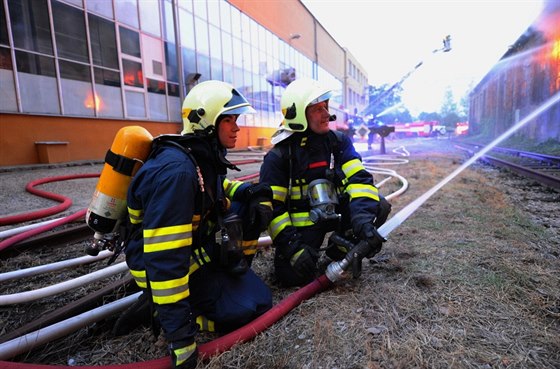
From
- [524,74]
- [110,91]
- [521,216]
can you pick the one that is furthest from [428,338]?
[524,74]

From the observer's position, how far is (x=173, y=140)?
179 cm

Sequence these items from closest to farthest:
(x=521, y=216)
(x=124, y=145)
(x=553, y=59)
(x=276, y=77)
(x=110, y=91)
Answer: (x=124, y=145) → (x=521, y=216) → (x=110, y=91) → (x=553, y=59) → (x=276, y=77)

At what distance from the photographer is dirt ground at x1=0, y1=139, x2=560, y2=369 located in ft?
5.11

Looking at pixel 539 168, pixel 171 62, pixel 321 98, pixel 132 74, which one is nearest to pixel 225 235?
pixel 321 98

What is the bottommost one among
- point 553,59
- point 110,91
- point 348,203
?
point 348,203

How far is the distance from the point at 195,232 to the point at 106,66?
36.9 ft

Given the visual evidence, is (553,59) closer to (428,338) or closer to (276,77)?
(276,77)

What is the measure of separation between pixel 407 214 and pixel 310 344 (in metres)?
2.83

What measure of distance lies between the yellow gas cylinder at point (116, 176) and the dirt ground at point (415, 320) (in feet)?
2.43

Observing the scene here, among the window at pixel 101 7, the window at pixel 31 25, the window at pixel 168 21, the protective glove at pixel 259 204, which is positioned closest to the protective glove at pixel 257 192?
the protective glove at pixel 259 204

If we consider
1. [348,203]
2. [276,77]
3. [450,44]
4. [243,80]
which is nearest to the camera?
[348,203]

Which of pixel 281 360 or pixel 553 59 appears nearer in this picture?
pixel 281 360

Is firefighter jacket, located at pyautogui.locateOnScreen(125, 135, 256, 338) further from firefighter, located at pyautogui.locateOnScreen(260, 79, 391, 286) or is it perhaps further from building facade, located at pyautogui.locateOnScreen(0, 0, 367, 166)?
building facade, located at pyautogui.locateOnScreen(0, 0, 367, 166)

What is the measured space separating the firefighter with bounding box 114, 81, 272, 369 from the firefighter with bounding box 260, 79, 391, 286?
0.25 m
